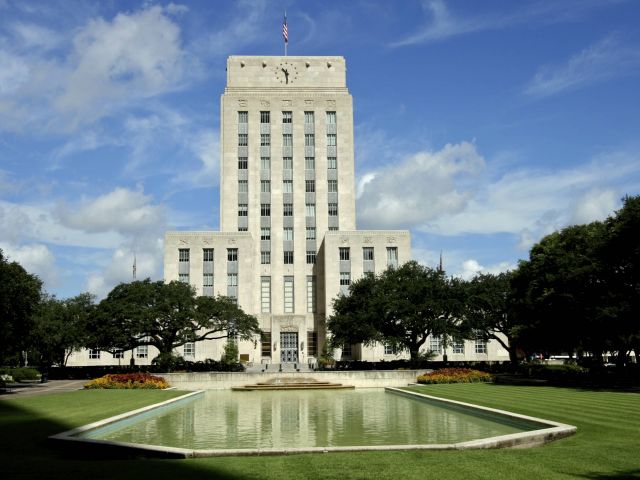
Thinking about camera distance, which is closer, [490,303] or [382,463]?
[382,463]

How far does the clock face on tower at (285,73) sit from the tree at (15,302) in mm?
61941

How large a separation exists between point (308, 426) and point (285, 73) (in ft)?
275

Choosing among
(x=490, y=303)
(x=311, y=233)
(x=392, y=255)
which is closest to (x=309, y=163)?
(x=311, y=233)

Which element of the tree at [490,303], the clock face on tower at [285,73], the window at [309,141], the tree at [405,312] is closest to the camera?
the tree at [405,312]

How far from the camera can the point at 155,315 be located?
186 feet

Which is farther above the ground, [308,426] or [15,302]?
[15,302]

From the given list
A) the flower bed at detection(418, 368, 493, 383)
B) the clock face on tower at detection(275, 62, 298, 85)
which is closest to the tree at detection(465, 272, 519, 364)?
the flower bed at detection(418, 368, 493, 383)

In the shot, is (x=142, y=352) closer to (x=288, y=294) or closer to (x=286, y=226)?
(x=288, y=294)

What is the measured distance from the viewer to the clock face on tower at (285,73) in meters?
100

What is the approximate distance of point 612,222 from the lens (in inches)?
1738

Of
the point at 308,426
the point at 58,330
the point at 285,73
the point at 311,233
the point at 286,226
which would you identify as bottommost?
the point at 308,426

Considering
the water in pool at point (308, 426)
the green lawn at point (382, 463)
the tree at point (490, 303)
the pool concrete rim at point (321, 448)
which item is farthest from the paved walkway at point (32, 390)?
the tree at point (490, 303)

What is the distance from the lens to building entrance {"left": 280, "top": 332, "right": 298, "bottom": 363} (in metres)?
87.1

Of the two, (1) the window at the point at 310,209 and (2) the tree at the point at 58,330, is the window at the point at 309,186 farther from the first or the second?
(2) the tree at the point at 58,330
